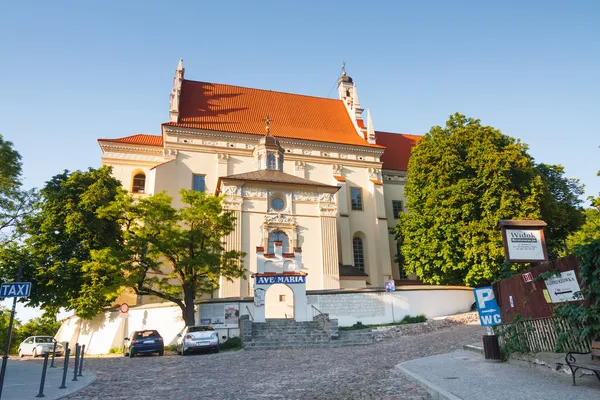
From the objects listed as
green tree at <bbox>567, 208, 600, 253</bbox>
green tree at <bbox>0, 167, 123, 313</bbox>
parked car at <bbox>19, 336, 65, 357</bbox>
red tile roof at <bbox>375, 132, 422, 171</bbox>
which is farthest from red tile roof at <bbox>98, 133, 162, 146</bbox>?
green tree at <bbox>567, 208, 600, 253</bbox>

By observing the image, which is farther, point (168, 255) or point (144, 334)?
point (168, 255)

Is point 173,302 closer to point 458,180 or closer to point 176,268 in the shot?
point 176,268

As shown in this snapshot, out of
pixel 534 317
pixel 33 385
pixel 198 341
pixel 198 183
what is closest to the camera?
pixel 534 317

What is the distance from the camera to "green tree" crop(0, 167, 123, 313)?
81.4ft

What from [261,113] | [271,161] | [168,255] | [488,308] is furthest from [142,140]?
[488,308]

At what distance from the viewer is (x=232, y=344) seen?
20.9m

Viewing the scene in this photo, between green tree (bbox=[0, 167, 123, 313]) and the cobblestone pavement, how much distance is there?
12735 mm

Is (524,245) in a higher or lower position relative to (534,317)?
higher

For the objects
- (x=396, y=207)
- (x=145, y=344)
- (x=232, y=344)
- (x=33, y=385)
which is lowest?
(x=33, y=385)

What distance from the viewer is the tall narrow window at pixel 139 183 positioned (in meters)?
34.9

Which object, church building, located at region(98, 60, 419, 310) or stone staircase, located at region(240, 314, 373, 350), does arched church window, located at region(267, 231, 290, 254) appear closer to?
church building, located at region(98, 60, 419, 310)

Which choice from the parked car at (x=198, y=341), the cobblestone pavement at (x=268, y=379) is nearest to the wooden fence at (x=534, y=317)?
the cobblestone pavement at (x=268, y=379)

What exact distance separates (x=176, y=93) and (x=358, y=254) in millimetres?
19672

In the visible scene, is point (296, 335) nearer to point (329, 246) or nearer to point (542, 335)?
point (329, 246)
